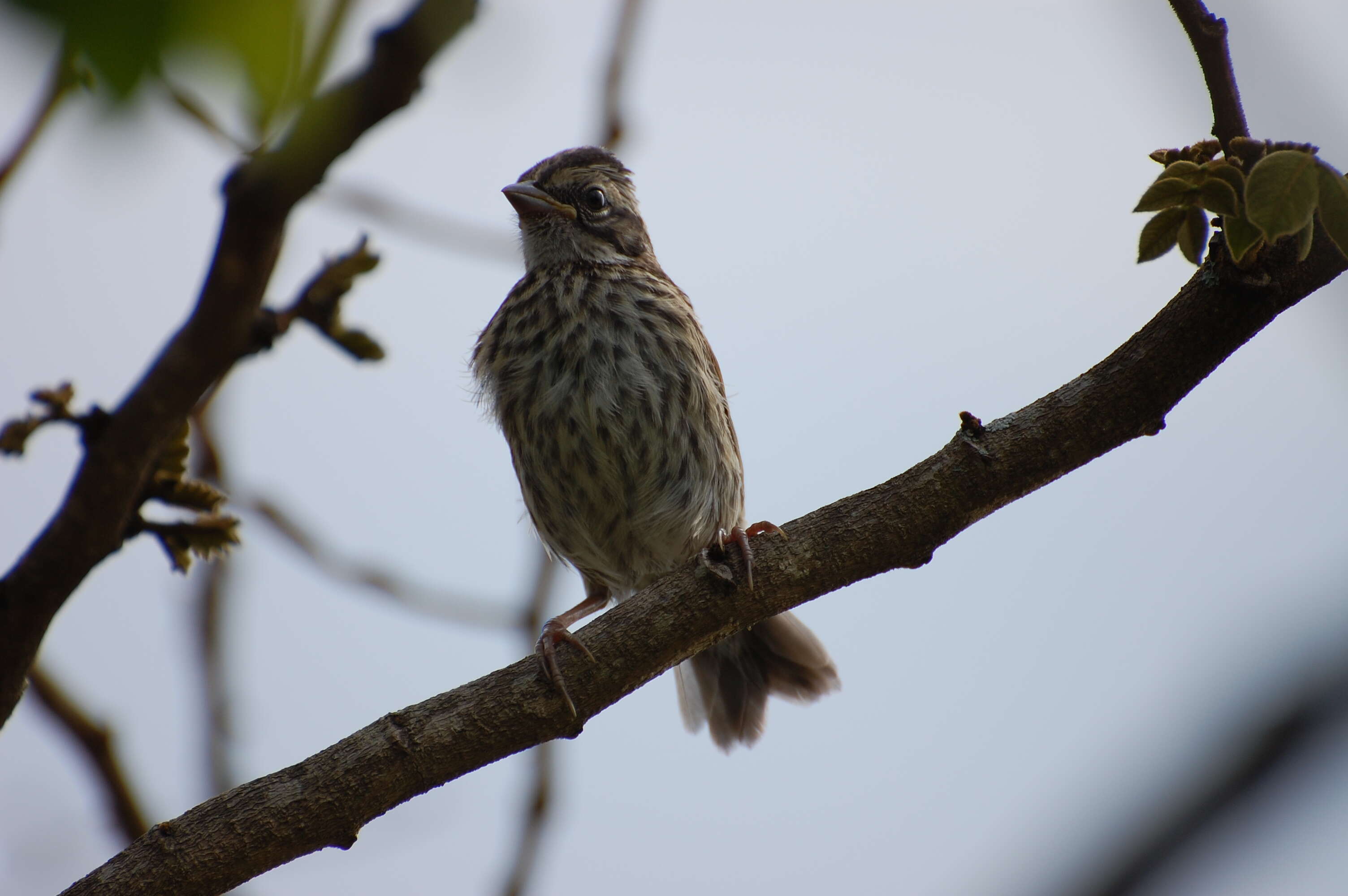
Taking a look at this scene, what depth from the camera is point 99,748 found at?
3527 millimetres

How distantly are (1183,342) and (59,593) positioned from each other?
87.5 inches

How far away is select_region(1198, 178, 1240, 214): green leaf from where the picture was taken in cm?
224

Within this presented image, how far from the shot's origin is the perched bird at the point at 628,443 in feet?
15.3

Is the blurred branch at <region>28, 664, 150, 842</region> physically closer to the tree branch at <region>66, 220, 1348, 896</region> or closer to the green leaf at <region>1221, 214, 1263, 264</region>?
the tree branch at <region>66, 220, 1348, 896</region>

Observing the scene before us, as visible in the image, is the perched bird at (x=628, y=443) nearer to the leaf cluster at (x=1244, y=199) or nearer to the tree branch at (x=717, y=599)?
the tree branch at (x=717, y=599)

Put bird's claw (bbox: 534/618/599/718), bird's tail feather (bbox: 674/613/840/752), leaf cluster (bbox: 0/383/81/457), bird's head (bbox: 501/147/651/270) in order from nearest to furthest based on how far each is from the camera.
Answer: leaf cluster (bbox: 0/383/81/457)
bird's claw (bbox: 534/618/599/718)
bird's tail feather (bbox: 674/613/840/752)
bird's head (bbox: 501/147/651/270)

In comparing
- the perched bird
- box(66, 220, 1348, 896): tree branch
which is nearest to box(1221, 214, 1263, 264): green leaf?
box(66, 220, 1348, 896): tree branch

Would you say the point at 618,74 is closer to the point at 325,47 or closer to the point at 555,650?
the point at 555,650

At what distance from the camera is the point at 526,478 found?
489 centimetres

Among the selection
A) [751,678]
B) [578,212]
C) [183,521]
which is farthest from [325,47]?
[578,212]

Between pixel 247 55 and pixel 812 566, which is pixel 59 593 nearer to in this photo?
pixel 247 55

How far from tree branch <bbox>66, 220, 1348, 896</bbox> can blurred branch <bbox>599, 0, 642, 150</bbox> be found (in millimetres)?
1738

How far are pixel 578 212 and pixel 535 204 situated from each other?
0.19 metres

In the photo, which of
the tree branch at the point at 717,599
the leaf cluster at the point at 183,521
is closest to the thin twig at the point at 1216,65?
the tree branch at the point at 717,599
